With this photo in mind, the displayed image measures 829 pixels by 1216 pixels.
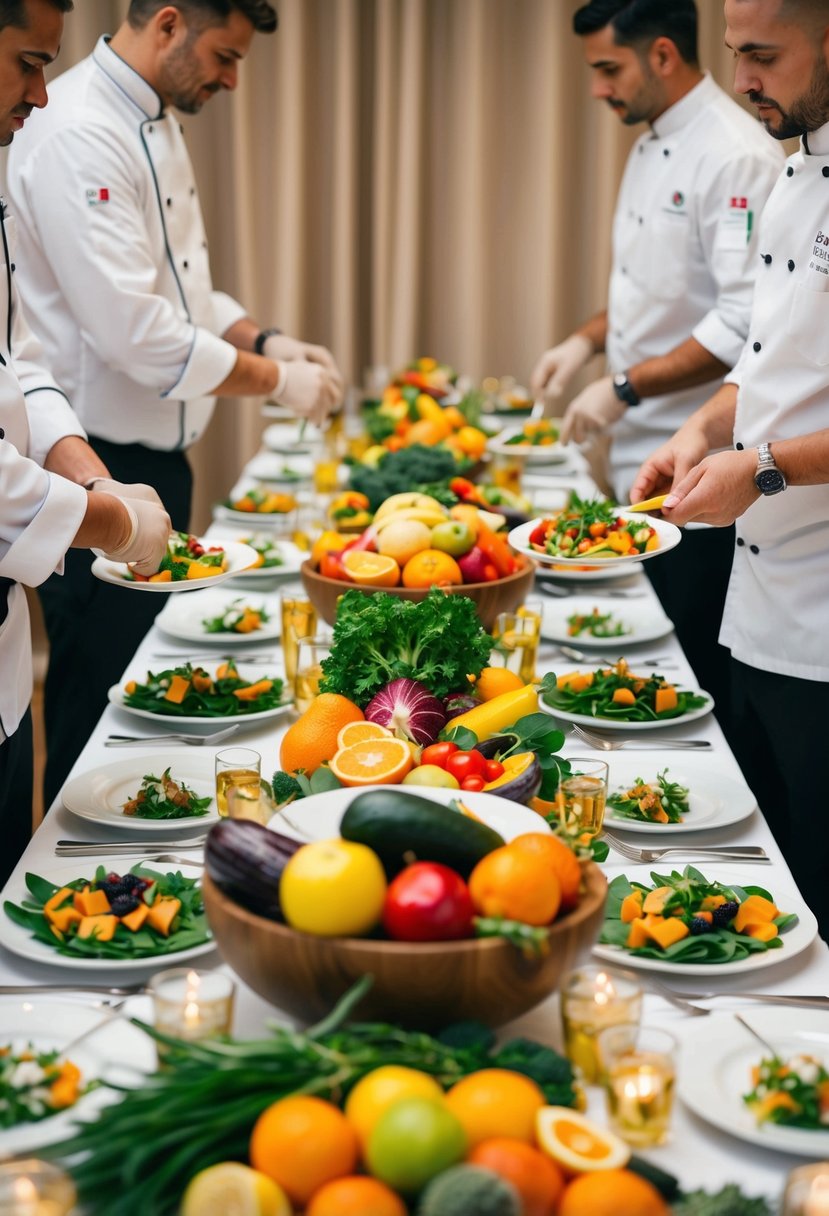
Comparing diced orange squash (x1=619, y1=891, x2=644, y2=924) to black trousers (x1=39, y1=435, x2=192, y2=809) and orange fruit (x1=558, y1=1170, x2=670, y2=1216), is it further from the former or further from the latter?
black trousers (x1=39, y1=435, x2=192, y2=809)

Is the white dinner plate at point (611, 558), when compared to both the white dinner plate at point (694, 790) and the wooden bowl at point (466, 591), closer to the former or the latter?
the wooden bowl at point (466, 591)

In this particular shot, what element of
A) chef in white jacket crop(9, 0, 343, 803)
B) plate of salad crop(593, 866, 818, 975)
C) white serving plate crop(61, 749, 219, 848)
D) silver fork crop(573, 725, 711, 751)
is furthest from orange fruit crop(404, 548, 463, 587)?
chef in white jacket crop(9, 0, 343, 803)

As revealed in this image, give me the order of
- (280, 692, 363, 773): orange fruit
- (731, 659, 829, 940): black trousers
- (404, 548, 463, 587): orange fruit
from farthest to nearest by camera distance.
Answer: (731, 659, 829, 940): black trousers → (404, 548, 463, 587): orange fruit → (280, 692, 363, 773): orange fruit

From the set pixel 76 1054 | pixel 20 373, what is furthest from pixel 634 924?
pixel 20 373

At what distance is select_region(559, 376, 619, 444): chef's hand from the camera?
3.30m

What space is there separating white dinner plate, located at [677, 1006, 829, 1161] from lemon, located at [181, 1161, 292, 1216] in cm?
34

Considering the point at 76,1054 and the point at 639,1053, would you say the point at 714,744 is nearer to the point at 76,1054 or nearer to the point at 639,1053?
the point at 639,1053

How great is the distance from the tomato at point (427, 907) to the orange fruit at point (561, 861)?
7 centimetres

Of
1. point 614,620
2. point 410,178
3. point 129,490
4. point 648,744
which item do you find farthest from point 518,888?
point 410,178

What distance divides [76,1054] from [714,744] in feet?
3.39

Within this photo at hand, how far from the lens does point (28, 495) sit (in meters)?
1.63

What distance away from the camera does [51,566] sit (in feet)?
5.48

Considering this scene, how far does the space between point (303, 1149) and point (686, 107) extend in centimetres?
300

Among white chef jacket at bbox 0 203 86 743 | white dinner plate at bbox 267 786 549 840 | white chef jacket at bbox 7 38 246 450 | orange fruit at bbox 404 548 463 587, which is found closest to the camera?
white dinner plate at bbox 267 786 549 840
